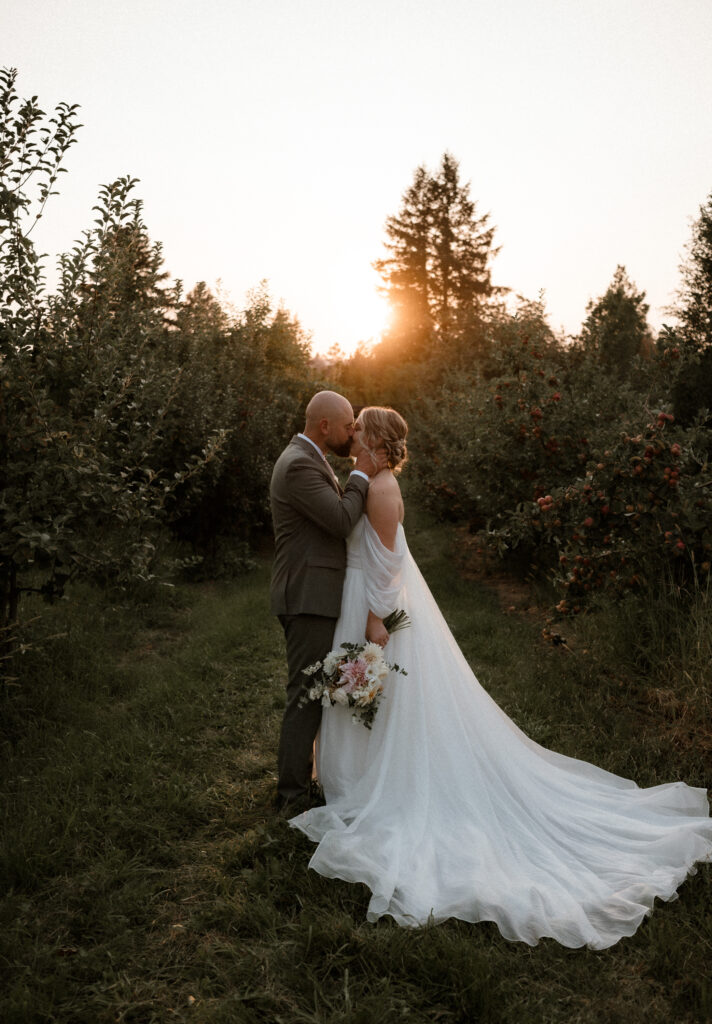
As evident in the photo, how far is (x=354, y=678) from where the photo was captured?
3688 millimetres

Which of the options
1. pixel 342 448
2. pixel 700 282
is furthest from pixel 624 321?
pixel 342 448

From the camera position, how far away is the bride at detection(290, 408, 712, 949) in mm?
3059

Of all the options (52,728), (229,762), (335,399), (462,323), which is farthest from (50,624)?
(462,323)

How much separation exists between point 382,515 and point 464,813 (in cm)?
165

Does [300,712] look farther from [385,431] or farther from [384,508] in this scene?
[385,431]

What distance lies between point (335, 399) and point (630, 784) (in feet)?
9.43

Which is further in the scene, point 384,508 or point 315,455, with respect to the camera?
point 315,455

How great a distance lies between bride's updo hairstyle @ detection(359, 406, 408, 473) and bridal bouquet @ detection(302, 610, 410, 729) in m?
1.10

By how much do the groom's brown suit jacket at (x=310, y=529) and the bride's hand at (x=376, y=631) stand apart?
20cm

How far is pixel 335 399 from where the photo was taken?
13.5 ft

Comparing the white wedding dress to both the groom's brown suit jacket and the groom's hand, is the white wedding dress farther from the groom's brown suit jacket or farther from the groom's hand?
the groom's hand

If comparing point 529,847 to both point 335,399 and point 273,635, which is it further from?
point 273,635

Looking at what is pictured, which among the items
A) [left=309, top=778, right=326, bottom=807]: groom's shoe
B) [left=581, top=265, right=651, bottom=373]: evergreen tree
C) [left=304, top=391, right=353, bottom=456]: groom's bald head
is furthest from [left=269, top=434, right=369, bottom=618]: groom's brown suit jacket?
[left=581, top=265, right=651, bottom=373]: evergreen tree

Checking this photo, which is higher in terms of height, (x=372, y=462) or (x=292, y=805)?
(x=372, y=462)
